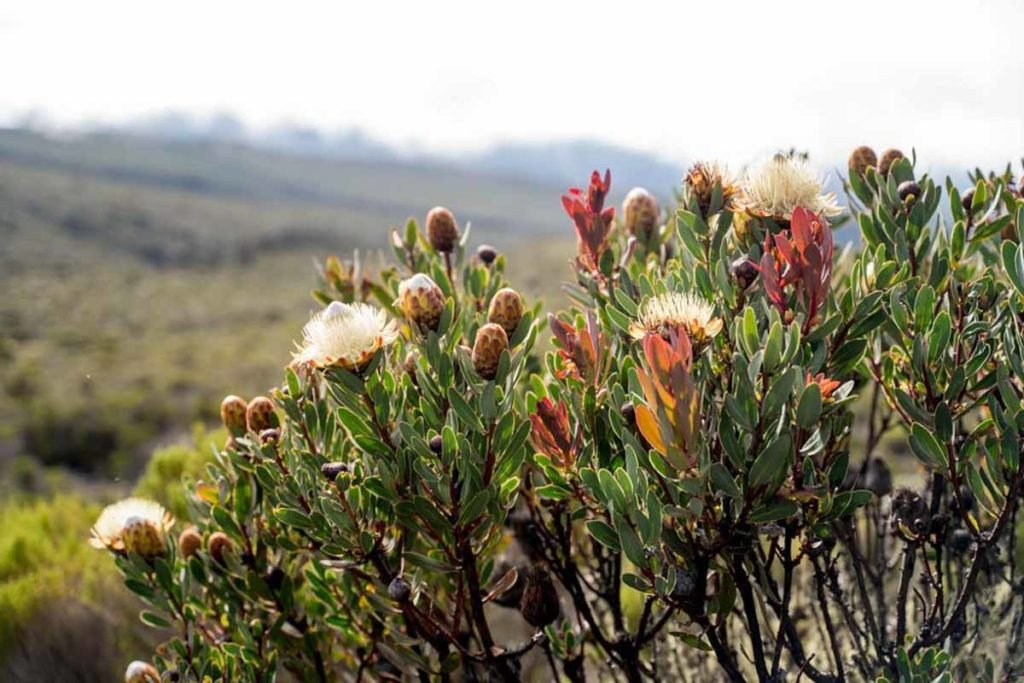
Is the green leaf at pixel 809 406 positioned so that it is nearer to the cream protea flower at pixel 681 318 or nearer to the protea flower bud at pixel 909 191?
the cream protea flower at pixel 681 318

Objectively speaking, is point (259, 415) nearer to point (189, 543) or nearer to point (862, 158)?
point (189, 543)

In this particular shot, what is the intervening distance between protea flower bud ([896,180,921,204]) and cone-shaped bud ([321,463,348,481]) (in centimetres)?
141

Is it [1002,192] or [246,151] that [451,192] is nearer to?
[246,151]

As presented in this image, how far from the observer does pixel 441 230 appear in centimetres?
242

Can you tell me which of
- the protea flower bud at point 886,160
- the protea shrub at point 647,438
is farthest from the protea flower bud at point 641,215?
the protea flower bud at point 886,160

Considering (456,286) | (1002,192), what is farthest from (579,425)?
(1002,192)

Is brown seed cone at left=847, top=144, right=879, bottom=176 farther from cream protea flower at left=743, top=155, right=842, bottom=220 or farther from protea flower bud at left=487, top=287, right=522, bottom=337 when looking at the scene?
protea flower bud at left=487, top=287, right=522, bottom=337

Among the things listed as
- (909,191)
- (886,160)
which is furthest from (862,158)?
(909,191)

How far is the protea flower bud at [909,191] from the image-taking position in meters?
1.93

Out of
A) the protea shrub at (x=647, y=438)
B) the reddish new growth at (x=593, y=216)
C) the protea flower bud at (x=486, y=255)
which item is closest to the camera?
the protea shrub at (x=647, y=438)

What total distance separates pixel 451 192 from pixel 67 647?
169 metres

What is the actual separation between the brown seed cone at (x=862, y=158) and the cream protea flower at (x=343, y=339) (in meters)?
1.39

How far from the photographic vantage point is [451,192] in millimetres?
168375

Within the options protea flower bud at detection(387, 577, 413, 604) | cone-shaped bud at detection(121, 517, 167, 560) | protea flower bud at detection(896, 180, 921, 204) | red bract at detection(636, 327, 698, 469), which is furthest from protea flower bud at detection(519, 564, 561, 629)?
protea flower bud at detection(896, 180, 921, 204)
